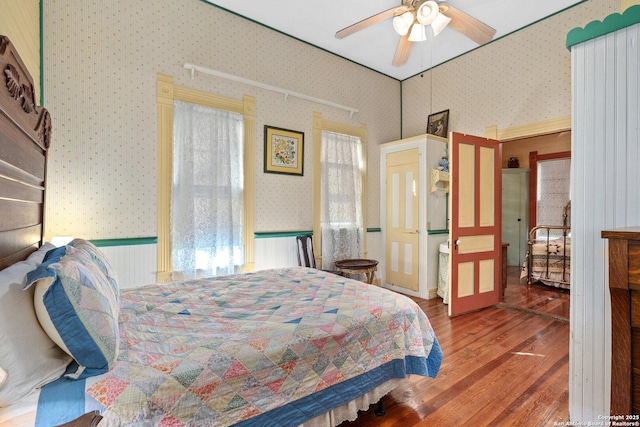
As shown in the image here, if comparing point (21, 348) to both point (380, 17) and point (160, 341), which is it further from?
point (380, 17)

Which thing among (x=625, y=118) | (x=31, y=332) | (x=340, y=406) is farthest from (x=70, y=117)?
(x=625, y=118)

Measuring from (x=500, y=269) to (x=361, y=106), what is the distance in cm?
297

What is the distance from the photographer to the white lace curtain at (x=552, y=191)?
244 inches

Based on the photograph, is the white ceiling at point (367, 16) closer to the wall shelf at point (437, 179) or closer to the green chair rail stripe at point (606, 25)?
the wall shelf at point (437, 179)

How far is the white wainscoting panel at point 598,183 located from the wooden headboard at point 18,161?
2.57 meters

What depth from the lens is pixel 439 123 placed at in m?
4.51

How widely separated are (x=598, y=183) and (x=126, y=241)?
3424mm

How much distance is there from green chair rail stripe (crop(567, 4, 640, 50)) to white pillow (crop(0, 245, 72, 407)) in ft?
8.49

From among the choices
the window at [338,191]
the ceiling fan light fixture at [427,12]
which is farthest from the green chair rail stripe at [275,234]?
the ceiling fan light fixture at [427,12]

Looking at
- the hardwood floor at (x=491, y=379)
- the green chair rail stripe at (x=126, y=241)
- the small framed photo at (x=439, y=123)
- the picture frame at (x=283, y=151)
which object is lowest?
the hardwood floor at (x=491, y=379)

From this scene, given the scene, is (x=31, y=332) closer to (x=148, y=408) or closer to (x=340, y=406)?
(x=148, y=408)

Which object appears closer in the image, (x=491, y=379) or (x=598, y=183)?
(x=598, y=183)

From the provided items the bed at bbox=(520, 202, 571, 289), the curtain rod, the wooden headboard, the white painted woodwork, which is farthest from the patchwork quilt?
the bed at bbox=(520, 202, 571, 289)

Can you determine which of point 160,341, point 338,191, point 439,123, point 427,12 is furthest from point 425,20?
point 160,341
